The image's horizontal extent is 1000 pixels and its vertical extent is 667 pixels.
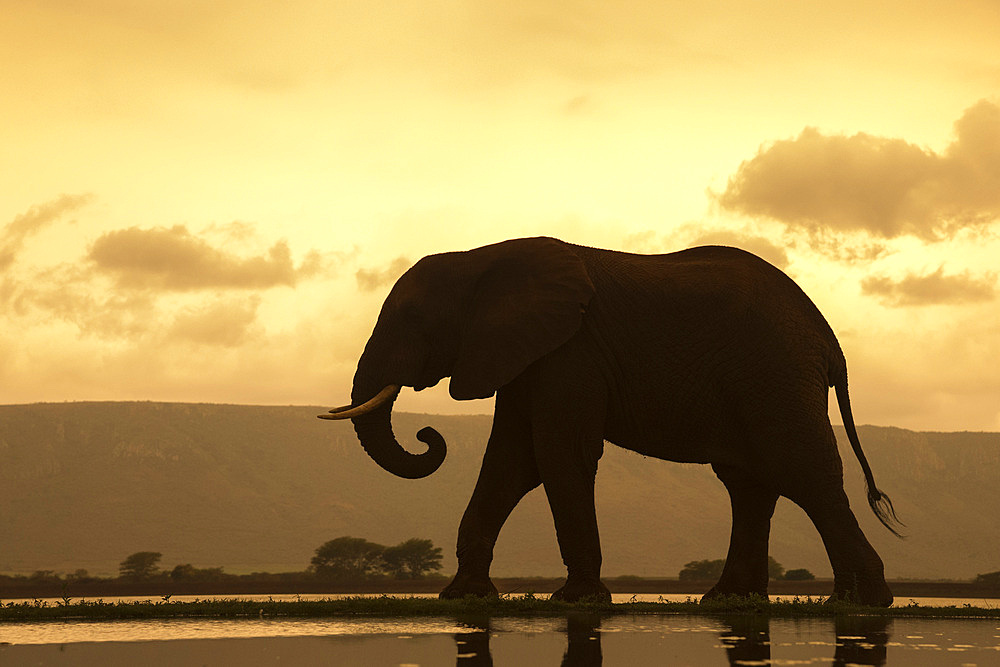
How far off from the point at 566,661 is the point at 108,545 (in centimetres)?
13882

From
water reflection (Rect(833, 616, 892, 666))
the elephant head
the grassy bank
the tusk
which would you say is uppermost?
the elephant head

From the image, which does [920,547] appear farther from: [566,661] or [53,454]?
[566,661]

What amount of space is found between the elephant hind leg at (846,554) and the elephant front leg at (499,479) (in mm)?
4383

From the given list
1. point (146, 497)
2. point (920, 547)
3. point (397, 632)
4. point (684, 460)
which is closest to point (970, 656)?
point (397, 632)

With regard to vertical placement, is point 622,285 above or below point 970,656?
above

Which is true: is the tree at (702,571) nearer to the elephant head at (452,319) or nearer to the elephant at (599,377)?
the elephant at (599,377)

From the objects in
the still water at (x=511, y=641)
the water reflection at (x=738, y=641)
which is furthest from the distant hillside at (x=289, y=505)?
the water reflection at (x=738, y=641)

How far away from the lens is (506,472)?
2075 cm

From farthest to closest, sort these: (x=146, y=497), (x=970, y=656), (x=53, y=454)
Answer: (x=53, y=454) → (x=146, y=497) → (x=970, y=656)

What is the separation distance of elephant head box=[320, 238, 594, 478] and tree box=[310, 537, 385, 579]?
129 feet

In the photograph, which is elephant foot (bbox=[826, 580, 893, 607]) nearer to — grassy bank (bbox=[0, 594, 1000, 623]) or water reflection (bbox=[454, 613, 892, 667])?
grassy bank (bbox=[0, 594, 1000, 623])

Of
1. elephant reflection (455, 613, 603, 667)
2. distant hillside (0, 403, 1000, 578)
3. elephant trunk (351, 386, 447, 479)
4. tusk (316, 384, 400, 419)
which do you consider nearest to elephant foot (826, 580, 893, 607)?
elephant reflection (455, 613, 603, 667)

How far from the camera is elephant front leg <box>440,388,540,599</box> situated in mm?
20625

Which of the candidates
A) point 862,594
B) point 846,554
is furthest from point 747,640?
point 862,594
